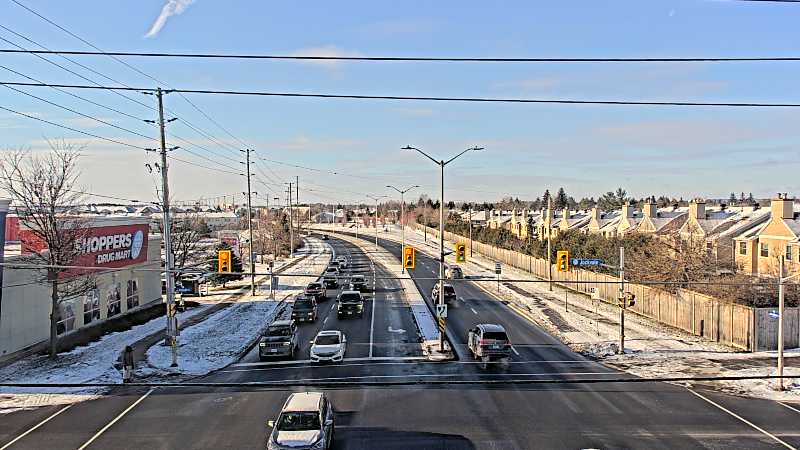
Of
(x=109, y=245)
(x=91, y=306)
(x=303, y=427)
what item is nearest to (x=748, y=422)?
(x=303, y=427)

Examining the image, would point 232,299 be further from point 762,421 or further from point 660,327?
point 762,421

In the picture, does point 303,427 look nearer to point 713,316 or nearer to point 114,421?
point 114,421

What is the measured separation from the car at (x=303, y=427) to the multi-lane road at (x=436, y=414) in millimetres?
853

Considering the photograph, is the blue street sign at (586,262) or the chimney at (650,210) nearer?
the blue street sign at (586,262)

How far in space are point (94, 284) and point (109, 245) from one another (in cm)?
604

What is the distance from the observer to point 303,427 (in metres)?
16.8

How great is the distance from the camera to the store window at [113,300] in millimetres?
39750

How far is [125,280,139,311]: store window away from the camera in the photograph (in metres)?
42.8

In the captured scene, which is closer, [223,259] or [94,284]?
[223,259]

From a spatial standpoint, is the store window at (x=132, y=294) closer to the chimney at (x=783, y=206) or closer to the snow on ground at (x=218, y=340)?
the snow on ground at (x=218, y=340)

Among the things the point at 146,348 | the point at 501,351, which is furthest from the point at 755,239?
the point at 146,348

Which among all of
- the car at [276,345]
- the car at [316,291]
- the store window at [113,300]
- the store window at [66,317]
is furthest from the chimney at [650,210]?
the store window at [66,317]

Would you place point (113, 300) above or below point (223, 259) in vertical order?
below

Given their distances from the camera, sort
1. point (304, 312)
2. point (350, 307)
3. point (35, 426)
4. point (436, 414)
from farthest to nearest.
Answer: point (350, 307), point (304, 312), point (436, 414), point (35, 426)
